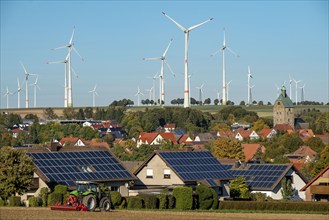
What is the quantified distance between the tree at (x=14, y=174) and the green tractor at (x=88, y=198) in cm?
978

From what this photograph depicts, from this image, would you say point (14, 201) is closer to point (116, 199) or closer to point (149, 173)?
point (116, 199)

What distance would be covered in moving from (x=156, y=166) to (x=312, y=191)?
11348 millimetres

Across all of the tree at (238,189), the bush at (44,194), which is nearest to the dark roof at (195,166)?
the tree at (238,189)

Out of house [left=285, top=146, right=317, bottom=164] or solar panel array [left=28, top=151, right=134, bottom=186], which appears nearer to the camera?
solar panel array [left=28, top=151, right=134, bottom=186]

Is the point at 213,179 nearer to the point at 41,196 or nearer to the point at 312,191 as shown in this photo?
the point at 312,191

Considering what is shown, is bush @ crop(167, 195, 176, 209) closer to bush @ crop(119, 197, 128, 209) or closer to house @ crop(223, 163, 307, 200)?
bush @ crop(119, 197, 128, 209)

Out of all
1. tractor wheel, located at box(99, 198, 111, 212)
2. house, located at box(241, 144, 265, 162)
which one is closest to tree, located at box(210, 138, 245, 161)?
house, located at box(241, 144, 265, 162)

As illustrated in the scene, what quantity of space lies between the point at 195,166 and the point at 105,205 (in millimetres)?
25013

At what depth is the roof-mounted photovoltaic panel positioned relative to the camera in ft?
247

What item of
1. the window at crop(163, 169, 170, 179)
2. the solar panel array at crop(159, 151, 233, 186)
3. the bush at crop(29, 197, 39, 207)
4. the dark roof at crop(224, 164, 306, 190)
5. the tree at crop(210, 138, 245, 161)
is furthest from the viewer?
the tree at crop(210, 138, 245, 161)

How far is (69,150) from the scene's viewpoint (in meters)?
73.1

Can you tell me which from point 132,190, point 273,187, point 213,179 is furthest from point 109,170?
point 273,187

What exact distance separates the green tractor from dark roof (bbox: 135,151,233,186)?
21245 millimetres

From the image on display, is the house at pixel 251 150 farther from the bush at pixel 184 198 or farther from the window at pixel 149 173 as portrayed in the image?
the bush at pixel 184 198
